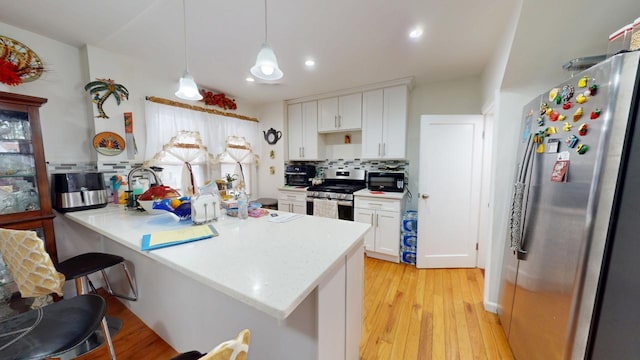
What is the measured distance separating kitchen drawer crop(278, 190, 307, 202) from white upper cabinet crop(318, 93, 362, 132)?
1096mm

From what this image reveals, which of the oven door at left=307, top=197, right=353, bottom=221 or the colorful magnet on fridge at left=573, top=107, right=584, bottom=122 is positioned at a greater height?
the colorful magnet on fridge at left=573, top=107, right=584, bottom=122

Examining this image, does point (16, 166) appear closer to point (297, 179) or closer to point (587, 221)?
point (297, 179)

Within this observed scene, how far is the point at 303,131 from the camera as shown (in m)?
3.72

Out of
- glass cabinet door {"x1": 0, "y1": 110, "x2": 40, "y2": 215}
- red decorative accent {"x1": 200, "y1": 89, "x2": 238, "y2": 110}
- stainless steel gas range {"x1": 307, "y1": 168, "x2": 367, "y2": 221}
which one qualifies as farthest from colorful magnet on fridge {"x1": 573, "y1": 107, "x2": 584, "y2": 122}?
red decorative accent {"x1": 200, "y1": 89, "x2": 238, "y2": 110}

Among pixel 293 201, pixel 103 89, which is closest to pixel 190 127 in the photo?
pixel 103 89

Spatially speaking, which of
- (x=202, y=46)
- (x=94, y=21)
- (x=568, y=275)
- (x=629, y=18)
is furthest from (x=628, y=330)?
(x=94, y=21)

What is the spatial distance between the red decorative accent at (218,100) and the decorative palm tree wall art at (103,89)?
968 millimetres

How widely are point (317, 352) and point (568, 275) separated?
3.84 feet

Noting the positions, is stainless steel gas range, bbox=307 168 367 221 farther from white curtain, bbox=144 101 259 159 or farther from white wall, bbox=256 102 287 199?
white curtain, bbox=144 101 259 159

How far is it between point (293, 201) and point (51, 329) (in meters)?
2.75

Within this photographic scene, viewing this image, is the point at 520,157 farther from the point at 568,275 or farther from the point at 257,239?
the point at 257,239

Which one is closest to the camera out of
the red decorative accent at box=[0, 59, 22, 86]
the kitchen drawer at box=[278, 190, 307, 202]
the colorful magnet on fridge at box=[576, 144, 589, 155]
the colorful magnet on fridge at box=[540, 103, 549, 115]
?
the colorful magnet on fridge at box=[576, 144, 589, 155]

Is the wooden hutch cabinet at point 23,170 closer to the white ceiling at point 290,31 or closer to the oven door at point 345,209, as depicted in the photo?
the white ceiling at point 290,31

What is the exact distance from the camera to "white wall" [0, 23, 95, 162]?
1885 millimetres
